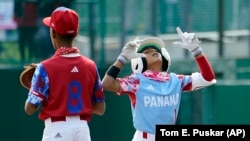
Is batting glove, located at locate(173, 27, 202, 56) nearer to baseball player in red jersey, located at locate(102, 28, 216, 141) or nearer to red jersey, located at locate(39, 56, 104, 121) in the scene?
baseball player in red jersey, located at locate(102, 28, 216, 141)

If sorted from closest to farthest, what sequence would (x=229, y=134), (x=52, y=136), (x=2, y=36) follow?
1. (x=52, y=136)
2. (x=229, y=134)
3. (x=2, y=36)

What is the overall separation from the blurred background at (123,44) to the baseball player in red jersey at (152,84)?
3223 mm

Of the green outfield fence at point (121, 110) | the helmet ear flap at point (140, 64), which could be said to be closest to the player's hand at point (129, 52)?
the helmet ear flap at point (140, 64)

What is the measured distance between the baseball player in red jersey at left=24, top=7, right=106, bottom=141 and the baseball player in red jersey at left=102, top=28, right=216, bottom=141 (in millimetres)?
401

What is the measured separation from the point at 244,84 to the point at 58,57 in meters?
4.21

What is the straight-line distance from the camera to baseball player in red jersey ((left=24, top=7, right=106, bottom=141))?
7.70 m

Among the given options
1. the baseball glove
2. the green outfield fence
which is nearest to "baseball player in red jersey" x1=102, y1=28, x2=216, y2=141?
the baseball glove

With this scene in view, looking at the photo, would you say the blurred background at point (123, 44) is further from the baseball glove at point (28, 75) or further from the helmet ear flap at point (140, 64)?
the baseball glove at point (28, 75)

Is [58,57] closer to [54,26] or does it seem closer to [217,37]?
[54,26]

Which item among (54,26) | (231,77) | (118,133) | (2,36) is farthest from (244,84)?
(54,26)

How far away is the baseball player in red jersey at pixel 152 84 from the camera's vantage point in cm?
817

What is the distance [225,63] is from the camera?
11703 mm

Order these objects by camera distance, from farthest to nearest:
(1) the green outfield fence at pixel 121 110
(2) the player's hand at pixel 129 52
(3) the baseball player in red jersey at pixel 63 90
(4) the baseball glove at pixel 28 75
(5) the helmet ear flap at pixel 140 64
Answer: (1) the green outfield fence at pixel 121 110 < (5) the helmet ear flap at pixel 140 64 < (2) the player's hand at pixel 129 52 < (4) the baseball glove at pixel 28 75 < (3) the baseball player in red jersey at pixel 63 90

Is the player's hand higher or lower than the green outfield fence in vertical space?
higher
